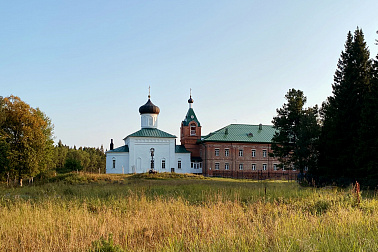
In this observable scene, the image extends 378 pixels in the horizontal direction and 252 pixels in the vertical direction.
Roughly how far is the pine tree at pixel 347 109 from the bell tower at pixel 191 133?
29231 millimetres

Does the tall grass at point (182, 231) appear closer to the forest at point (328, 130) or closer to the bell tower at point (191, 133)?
the forest at point (328, 130)

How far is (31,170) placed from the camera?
3036 cm

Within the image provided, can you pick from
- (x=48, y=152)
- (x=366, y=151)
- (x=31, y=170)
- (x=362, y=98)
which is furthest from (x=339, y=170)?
(x=48, y=152)

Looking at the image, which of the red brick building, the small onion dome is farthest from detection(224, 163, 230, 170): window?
the small onion dome

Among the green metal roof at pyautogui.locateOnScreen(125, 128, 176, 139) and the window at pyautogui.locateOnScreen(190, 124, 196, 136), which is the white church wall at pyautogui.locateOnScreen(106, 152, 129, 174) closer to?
the green metal roof at pyautogui.locateOnScreen(125, 128, 176, 139)

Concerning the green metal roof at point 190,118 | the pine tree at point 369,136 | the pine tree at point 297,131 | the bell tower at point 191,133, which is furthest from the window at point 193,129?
the pine tree at point 369,136

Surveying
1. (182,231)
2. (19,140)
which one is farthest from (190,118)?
(182,231)

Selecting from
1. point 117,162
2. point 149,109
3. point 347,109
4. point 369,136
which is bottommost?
point 117,162

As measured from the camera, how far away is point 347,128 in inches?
963

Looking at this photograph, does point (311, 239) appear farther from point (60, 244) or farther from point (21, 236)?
point (21, 236)

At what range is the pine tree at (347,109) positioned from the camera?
24.0 meters

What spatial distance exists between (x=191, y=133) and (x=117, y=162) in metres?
12.5

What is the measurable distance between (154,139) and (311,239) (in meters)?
45.1

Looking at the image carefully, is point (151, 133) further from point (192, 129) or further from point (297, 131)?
point (297, 131)
